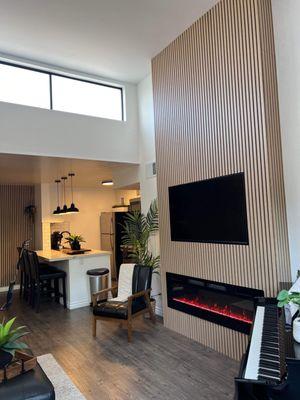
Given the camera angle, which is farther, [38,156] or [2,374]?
[38,156]

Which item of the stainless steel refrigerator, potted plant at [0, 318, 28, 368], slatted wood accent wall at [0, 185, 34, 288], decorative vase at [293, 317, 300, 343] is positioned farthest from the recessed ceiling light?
decorative vase at [293, 317, 300, 343]

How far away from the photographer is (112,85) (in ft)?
18.5

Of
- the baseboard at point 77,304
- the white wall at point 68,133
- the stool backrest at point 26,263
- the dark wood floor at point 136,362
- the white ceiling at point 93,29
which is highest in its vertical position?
the white ceiling at point 93,29

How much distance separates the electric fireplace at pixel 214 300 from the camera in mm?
3227

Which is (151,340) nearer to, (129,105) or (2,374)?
(2,374)

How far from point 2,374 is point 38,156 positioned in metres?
3.25

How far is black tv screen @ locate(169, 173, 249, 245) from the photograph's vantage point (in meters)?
3.30

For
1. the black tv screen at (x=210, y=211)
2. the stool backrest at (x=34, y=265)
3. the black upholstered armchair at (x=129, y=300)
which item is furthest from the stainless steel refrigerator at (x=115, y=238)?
the black tv screen at (x=210, y=211)

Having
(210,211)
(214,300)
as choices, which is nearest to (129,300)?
(214,300)

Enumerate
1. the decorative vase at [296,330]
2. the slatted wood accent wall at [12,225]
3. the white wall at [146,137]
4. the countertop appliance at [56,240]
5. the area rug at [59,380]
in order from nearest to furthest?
1. the decorative vase at [296,330]
2. the area rug at [59,380]
3. the white wall at [146,137]
4. the countertop appliance at [56,240]
5. the slatted wood accent wall at [12,225]

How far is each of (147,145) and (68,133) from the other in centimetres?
142

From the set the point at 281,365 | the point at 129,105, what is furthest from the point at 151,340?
the point at 129,105

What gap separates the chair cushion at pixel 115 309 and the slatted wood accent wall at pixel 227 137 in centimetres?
53

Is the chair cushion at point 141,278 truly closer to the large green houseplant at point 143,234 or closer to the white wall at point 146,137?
the large green houseplant at point 143,234
